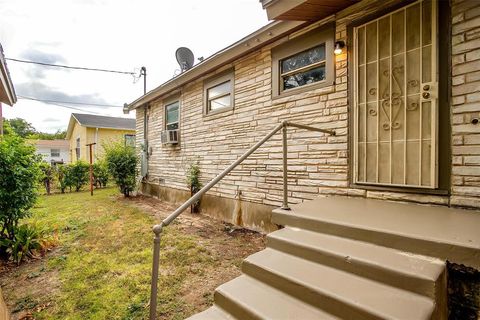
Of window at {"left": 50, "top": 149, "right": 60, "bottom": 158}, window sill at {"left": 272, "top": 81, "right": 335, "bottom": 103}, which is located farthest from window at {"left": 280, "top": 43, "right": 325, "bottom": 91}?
window at {"left": 50, "top": 149, "right": 60, "bottom": 158}

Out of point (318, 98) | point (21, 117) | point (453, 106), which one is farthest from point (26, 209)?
point (21, 117)

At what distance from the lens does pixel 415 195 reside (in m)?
2.56

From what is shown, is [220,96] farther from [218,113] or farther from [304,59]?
[304,59]

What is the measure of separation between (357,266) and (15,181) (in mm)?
4513

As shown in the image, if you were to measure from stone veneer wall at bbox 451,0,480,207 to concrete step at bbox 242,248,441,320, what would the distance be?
4.87 feet

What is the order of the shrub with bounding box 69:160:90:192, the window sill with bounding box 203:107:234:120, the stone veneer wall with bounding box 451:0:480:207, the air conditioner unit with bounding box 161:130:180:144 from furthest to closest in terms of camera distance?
the shrub with bounding box 69:160:90:192
the air conditioner unit with bounding box 161:130:180:144
the window sill with bounding box 203:107:234:120
the stone veneer wall with bounding box 451:0:480:207

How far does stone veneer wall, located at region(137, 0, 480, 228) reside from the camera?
221 cm

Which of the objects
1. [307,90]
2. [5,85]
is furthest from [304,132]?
[5,85]

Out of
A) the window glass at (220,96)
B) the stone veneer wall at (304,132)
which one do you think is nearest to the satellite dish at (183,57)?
the stone veneer wall at (304,132)

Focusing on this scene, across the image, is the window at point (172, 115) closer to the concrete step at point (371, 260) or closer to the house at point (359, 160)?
the house at point (359, 160)

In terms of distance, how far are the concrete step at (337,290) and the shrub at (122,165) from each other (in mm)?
7720

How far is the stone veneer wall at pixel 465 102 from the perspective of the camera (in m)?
2.16

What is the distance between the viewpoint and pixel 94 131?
17.4 meters

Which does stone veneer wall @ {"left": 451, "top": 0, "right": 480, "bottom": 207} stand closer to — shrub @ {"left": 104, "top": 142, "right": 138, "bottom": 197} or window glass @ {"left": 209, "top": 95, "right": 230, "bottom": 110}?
window glass @ {"left": 209, "top": 95, "right": 230, "bottom": 110}
